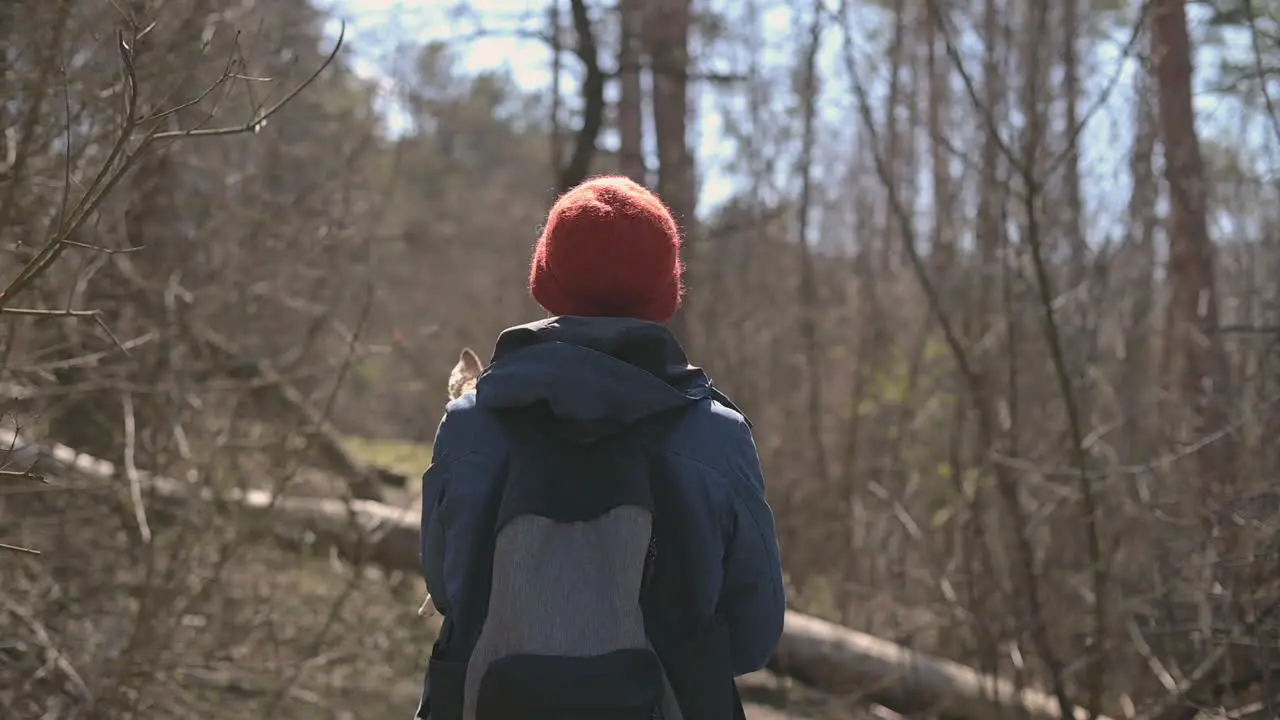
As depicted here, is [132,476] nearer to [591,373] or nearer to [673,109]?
[591,373]

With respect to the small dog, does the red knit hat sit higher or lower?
higher

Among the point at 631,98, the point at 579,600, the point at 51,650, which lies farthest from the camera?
the point at 631,98

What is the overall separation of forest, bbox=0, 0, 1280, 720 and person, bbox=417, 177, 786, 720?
88cm

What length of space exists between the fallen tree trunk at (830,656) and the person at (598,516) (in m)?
3.42

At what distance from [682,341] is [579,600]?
14.7 ft

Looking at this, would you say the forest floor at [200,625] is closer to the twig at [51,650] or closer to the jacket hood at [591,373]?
the twig at [51,650]

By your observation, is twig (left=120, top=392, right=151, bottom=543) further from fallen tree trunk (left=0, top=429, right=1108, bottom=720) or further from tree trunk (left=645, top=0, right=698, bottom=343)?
tree trunk (left=645, top=0, right=698, bottom=343)

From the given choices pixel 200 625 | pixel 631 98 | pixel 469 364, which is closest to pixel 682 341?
pixel 631 98

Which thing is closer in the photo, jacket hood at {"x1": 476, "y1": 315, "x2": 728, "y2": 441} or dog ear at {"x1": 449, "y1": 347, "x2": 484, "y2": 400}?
jacket hood at {"x1": 476, "y1": 315, "x2": 728, "y2": 441}

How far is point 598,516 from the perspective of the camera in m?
Answer: 2.04

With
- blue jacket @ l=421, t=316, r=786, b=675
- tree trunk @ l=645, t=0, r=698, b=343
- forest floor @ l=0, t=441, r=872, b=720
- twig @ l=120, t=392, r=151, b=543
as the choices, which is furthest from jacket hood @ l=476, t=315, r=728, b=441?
tree trunk @ l=645, t=0, r=698, b=343

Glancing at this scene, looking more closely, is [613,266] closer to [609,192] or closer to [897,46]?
[609,192]

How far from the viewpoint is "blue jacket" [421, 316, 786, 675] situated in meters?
2.06

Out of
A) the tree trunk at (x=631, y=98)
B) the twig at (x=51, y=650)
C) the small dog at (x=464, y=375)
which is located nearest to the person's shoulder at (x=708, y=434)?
the small dog at (x=464, y=375)
